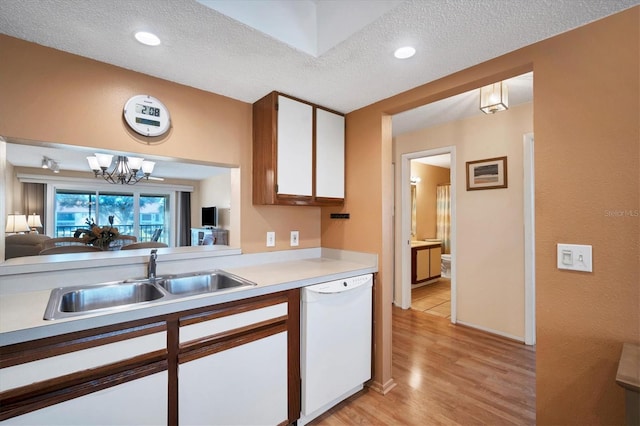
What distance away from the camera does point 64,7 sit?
1186 millimetres

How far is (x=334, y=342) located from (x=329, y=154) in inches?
55.7

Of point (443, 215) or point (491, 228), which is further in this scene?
point (443, 215)

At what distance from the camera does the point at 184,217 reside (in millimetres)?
7957

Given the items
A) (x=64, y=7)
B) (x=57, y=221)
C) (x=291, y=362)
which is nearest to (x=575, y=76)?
(x=291, y=362)

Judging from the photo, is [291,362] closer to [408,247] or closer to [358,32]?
[358,32]

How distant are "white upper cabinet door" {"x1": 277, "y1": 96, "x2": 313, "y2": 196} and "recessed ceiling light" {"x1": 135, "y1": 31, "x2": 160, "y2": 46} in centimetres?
80

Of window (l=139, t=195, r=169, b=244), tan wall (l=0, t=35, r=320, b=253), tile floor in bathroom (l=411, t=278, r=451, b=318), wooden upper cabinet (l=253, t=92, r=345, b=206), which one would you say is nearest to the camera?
tan wall (l=0, t=35, r=320, b=253)

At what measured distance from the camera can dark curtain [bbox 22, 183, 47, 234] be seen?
5711mm

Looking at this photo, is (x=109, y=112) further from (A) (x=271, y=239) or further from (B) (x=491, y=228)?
(B) (x=491, y=228)

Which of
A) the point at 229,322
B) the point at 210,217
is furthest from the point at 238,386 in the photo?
the point at 210,217

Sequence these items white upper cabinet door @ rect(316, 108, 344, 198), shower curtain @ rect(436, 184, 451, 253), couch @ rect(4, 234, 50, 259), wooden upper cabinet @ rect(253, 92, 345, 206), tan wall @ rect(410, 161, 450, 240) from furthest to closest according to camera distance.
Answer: shower curtain @ rect(436, 184, 451, 253) → tan wall @ rect(410, 161, 450, 240) → couch @ rect(4, 234, 50, 259) → white upper cabinet door @ rect(316, 108, 344, 198) → wooden upper cabinet @ rect(253, 92, 345, 206)

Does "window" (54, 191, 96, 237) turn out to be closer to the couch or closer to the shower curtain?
the couch

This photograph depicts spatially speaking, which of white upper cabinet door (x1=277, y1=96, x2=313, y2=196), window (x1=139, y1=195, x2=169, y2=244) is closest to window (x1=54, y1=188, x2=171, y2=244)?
window (x1=139, y1=195, x2=169, y2=244)

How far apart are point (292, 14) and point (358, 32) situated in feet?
1.25
